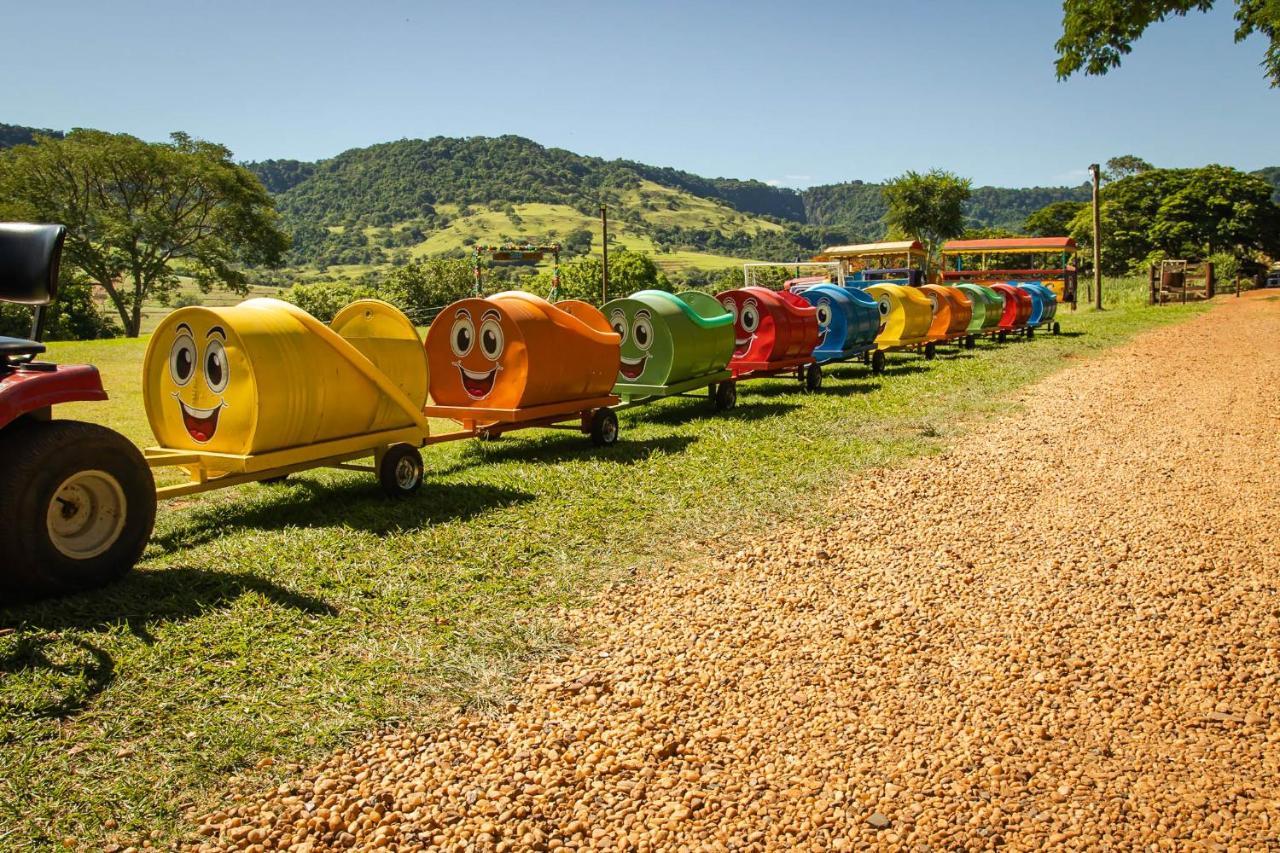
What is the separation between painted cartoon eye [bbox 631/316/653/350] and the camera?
12.6 m

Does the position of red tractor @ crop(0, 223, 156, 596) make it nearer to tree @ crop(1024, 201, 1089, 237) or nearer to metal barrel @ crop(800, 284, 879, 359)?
metal barrel @ crop(800, 284, 879, 359)

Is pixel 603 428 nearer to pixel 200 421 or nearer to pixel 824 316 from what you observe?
pixel 200 421

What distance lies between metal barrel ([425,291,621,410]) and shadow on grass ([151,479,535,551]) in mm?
1580

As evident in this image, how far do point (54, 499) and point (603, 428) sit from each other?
21.1 feet

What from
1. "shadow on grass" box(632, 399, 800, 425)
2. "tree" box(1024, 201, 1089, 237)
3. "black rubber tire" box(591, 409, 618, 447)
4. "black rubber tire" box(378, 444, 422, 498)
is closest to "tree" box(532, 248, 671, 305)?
"shadow on grass" box(632, 399, 800, 425)

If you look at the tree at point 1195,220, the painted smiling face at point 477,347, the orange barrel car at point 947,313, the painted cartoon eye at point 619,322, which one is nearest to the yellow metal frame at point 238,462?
the painted smiling face at point 477,347

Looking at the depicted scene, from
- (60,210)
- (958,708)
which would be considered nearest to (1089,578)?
(958,708)

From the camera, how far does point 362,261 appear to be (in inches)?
5315

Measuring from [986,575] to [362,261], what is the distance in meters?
139

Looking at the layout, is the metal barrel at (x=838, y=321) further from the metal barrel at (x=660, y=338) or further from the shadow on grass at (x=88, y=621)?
the shadow on grass at (x=88, y=621)

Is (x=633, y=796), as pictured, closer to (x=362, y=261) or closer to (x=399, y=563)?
(x=399, y=563)

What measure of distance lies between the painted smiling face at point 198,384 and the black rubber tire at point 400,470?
135cm

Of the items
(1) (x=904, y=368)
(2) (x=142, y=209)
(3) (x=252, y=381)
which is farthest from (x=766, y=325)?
(2) (x=142, y=209)

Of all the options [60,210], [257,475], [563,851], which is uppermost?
[60,210]
